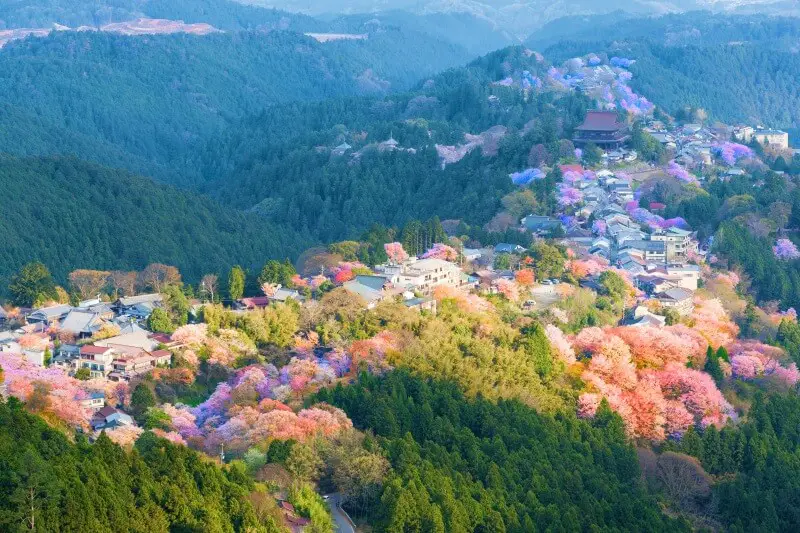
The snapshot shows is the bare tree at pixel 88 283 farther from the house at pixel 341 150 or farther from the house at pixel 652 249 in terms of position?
the house at pixel 341 150

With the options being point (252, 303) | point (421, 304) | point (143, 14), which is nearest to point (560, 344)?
point (421, 304)

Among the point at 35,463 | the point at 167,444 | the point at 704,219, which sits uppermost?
the point at 35,463

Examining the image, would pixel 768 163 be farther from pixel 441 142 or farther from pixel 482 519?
pixel 482 519

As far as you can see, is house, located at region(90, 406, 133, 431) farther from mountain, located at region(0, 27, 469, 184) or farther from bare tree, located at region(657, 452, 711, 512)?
mountain, located at region(0, 27, 469, 184)

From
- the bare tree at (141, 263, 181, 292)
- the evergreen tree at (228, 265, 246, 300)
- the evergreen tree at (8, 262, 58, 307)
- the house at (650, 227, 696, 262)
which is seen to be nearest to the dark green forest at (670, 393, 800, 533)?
the house at (650, 227, 696, 262)

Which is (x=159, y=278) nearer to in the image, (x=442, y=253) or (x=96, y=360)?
(x=442, y=253)

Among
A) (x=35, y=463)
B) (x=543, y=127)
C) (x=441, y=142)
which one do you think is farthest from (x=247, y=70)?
(x=35, y=463)
